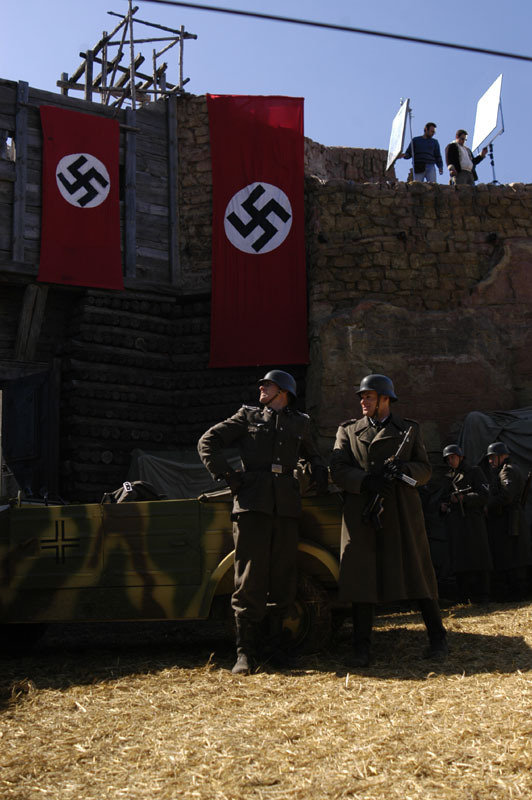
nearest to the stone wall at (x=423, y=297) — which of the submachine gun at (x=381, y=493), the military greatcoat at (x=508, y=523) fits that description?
Answer: the military greatcoat at (x=508, y=523)

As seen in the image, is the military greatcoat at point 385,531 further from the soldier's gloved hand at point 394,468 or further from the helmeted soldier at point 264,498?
the helmeted soldier at point 264,498

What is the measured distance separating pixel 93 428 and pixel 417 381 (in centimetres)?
477

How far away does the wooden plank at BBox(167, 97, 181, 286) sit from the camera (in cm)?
1312

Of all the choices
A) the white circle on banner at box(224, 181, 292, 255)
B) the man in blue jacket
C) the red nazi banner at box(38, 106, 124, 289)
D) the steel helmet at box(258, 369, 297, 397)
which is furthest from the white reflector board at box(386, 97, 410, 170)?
the steel helmet at box(258, 369, 297, 397)

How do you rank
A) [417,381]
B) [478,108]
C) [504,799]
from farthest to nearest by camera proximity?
[478,108] → [417,381] → [504,799]

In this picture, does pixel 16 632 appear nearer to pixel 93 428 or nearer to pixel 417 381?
pixel 93 428

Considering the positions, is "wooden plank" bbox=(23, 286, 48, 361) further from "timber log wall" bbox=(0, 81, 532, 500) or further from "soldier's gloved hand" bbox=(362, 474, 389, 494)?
"soldier's gloved hand" bbox=(362, 474, 389, 494)

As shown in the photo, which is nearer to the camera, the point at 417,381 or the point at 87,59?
the point at 417,381

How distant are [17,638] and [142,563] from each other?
143 cm

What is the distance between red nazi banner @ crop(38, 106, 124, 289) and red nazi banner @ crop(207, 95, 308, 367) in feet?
5.25

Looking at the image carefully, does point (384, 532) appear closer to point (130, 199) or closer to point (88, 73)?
point (130, 199)

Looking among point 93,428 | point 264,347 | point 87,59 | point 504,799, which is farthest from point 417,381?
point 87,59

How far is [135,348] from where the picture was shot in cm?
1265

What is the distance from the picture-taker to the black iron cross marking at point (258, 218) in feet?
41.6
